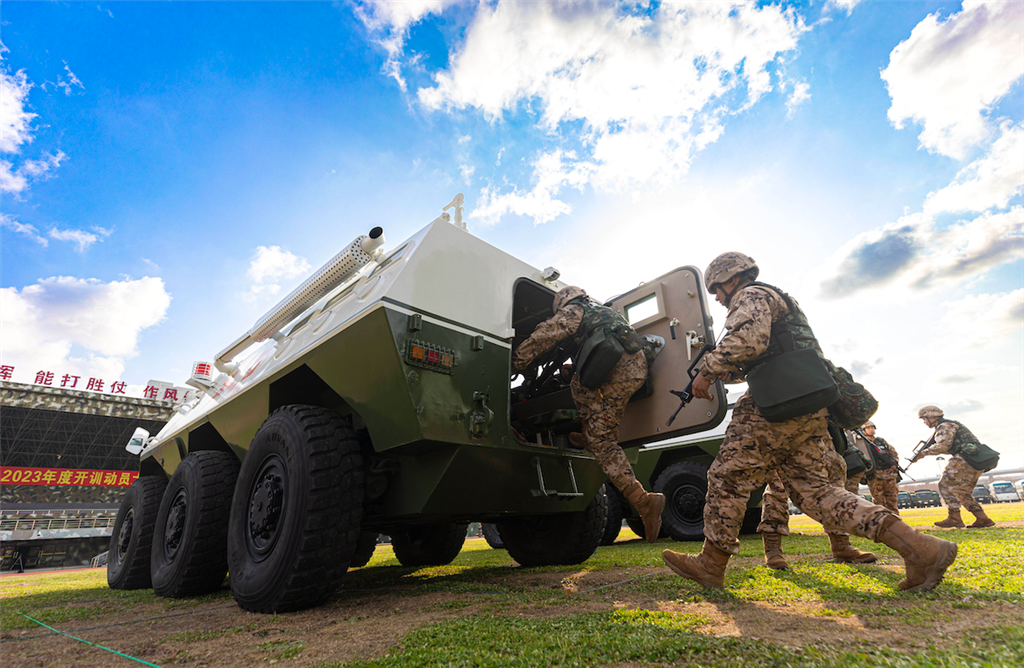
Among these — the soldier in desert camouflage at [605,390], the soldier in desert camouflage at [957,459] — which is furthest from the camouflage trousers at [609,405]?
the soldier in desert camouflage at [957,459]

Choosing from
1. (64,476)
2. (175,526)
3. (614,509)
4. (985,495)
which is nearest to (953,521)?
(614,509)

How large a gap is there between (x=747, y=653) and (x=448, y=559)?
5.23m

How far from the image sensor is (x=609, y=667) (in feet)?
4.77

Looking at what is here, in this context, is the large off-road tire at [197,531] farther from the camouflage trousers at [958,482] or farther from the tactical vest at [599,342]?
the camouflage trousers at [958,482]

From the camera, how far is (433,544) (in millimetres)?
6094

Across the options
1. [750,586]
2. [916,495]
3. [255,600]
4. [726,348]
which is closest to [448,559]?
[255,600]

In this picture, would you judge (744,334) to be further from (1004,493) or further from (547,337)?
(1004,493)

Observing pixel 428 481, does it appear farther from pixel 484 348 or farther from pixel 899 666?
pixel 899 666

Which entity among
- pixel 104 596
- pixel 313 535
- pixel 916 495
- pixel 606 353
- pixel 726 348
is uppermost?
pixel 606 353

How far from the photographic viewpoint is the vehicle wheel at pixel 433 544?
6.07 metres

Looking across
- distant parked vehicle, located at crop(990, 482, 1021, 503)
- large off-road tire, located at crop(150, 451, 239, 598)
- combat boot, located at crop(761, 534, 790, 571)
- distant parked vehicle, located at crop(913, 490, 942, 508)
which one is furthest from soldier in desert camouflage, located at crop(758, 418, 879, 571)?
distant parked vehicle, located at crop(990, 482, 1021, 503)

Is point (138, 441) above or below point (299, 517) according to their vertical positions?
above

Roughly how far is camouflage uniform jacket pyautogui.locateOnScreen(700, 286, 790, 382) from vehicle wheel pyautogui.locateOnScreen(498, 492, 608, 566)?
2.02 metres

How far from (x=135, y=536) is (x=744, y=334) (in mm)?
5504
